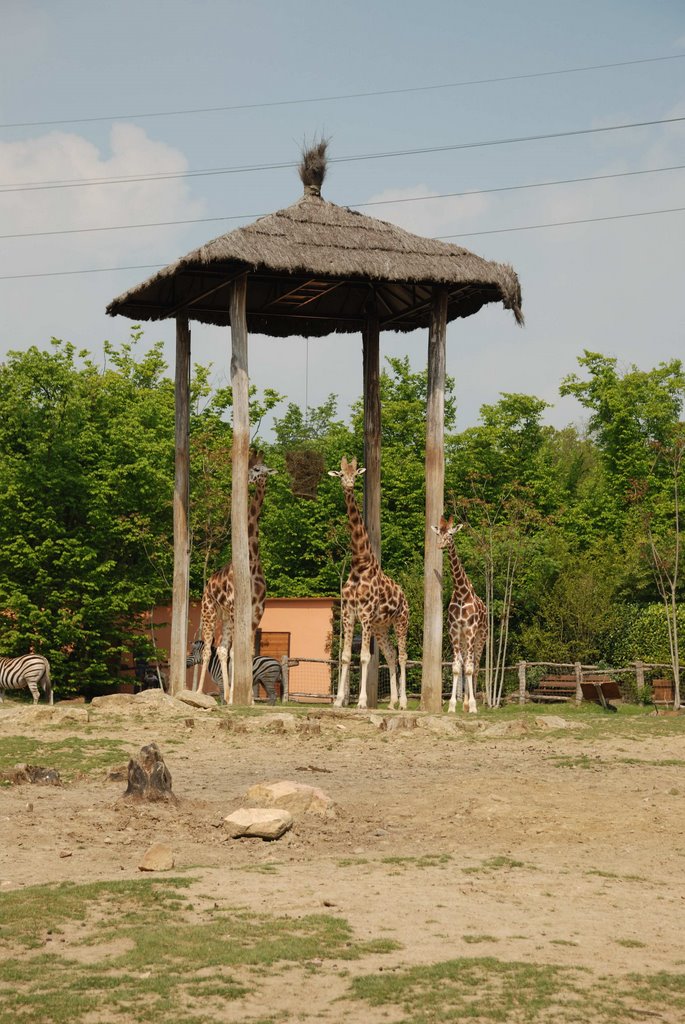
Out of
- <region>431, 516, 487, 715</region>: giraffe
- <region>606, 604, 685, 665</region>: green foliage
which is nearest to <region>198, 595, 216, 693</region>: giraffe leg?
<region>431, 516, 487, 715</region>: giraffe

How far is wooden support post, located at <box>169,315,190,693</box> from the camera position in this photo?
23766 millimetres

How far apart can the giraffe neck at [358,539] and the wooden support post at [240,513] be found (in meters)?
1.79

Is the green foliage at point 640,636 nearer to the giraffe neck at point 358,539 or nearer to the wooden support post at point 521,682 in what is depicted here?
the wooden support post at point 521,682

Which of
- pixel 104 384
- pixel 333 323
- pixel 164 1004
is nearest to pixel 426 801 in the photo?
pixel 164 1004

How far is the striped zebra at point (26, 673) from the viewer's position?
2767 centimetres

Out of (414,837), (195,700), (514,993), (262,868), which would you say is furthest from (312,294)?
(514,993)

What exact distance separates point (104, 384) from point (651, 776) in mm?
29811

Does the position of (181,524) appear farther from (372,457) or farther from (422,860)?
(422,860)

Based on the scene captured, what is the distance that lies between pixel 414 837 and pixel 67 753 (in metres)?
5.53

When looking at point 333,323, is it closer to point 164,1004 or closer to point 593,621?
point 593,621

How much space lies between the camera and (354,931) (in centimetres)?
899

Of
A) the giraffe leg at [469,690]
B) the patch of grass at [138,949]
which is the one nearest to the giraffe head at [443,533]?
the giraffe leg at [469,690]

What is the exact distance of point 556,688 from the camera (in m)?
31.8

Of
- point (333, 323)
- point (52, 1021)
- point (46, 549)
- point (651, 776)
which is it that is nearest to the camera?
point (52, 1021)
